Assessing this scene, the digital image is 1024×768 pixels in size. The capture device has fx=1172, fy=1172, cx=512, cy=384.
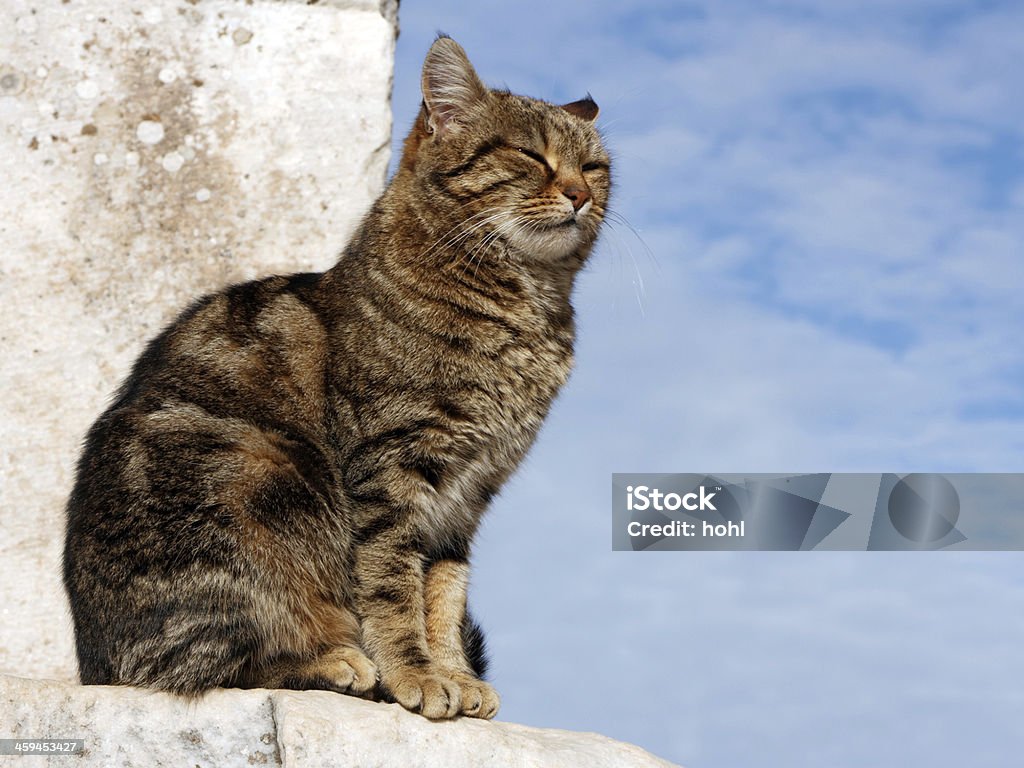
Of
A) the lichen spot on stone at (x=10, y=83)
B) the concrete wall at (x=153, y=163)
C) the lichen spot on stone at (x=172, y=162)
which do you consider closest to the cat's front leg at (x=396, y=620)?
the concrete wall at (x=153, y=163)

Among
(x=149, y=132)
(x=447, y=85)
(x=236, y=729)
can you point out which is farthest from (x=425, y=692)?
(x=149, y=132)

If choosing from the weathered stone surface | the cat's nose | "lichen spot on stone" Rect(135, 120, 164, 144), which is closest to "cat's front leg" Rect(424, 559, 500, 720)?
the weathered stone surface

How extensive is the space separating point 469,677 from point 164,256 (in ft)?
7.68

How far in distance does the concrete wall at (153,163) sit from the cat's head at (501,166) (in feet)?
3.16

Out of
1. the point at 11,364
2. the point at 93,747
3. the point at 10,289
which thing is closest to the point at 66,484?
the point at 11,364

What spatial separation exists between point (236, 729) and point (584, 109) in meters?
2.61

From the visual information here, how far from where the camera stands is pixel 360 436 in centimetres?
368

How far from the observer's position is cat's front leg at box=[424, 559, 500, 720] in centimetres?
362

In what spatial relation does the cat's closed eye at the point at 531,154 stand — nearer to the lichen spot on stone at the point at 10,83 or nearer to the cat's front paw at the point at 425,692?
the cat's front paw at the point at 425,692

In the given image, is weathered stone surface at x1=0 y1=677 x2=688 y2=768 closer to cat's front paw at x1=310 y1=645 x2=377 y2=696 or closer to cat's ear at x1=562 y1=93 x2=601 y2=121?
cat's front paw at x1=310 y1=645 x2=377 y2=696

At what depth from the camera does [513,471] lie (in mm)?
4008

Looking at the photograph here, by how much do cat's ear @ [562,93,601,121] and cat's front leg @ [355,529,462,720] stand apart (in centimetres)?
187

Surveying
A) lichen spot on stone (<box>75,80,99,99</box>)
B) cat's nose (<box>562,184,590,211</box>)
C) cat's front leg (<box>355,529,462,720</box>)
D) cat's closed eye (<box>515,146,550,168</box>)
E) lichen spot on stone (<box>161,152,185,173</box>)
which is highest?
lichen spot on stone (<box>75,80,99,99</box>)

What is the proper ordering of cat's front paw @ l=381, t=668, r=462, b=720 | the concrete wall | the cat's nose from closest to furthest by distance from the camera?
1. cat's front paw @ l=381, t=668, r=462, b=720
2. the cat's nose
3. the concrete wall
